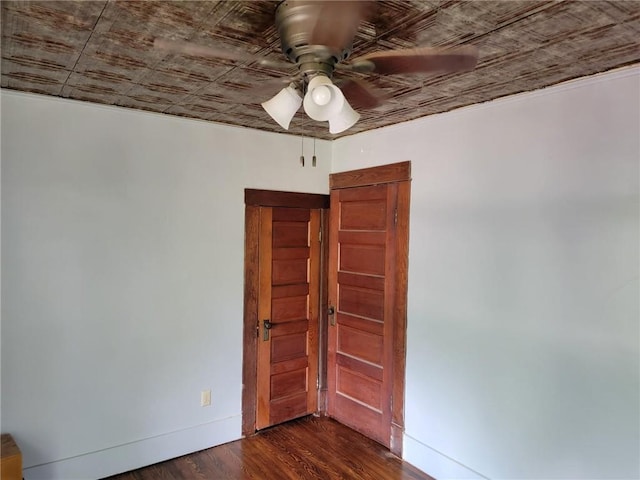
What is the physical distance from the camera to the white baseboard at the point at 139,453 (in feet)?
8.50

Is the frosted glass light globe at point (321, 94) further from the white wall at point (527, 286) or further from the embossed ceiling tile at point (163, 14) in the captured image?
the white wall at point (527, 286)

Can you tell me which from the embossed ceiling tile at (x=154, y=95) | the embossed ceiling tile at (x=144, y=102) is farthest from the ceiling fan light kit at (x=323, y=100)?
the embossed ceiling tile at (x=144, y=102)

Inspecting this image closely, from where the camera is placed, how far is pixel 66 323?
2.60 metres

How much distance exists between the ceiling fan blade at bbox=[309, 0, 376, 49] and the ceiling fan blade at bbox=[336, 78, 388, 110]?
1.07 feet

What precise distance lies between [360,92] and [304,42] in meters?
0.46

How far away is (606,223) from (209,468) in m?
2.78

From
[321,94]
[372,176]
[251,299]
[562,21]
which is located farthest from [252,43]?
[251,299]

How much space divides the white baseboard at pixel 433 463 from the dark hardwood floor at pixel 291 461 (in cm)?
5

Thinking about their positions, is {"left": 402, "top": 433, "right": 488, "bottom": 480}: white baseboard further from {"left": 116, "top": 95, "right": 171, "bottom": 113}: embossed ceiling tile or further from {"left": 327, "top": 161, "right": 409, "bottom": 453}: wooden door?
{"left": 116, "top": 95, "right": 171, "bottom": 113}: embossed ceiling tile

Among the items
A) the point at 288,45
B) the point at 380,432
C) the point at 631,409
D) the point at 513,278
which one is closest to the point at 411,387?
the point at 380,432

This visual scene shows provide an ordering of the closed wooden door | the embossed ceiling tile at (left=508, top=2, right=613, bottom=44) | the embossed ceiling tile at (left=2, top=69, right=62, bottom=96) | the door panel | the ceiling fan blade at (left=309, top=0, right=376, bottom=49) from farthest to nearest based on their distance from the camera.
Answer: the closed wooden door
the door panel
the embossed ceiling tile at (left=2, top=69, right=62, bottom=96)
the embossed ceiling tile at (left=508, top=2, right=613, bottom=44)
the ceiling fan blade at (left=309, top=0, right=376, bottom=49)

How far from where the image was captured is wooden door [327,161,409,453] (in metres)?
3.14

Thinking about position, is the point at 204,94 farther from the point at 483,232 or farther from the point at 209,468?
the point at 209,468

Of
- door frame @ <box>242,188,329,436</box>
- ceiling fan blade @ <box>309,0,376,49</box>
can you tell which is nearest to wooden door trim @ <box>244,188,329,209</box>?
door frame @ <box>242,188,329,436</box>
